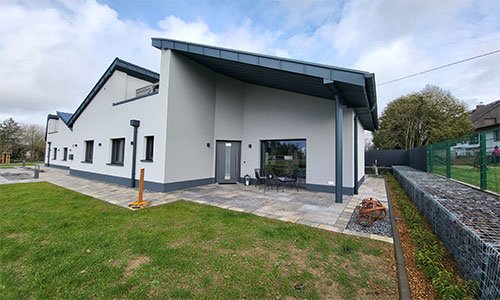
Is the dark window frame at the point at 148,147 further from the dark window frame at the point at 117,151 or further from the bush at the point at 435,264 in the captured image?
the bush at the point at 435,264

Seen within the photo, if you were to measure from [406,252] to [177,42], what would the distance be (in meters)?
8.50

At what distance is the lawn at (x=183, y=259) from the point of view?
198 cm

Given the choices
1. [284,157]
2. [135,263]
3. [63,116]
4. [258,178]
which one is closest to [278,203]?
[258,178]

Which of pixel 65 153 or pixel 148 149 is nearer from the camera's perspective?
pixel 148 149

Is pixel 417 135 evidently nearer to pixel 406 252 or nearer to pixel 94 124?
pixel 406 252

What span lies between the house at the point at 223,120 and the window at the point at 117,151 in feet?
0.17

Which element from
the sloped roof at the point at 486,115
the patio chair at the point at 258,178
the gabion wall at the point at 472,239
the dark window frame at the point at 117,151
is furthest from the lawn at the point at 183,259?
A: the sloped roof at the point at 486,115

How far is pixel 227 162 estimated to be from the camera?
354 inches

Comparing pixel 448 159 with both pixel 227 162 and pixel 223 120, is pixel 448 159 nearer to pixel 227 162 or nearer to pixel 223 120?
pixel 227 162

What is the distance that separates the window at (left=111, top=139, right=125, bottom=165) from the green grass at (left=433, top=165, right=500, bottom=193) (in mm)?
12099

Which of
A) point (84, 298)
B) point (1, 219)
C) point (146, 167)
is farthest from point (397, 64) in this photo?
point (1, 219)

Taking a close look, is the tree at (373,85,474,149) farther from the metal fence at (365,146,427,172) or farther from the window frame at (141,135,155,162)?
the window frame at (141,135,155,162)

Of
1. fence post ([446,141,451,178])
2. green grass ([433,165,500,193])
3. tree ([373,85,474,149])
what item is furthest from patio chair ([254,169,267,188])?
tree ([373,85,474,149])

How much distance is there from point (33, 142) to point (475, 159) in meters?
40.8
